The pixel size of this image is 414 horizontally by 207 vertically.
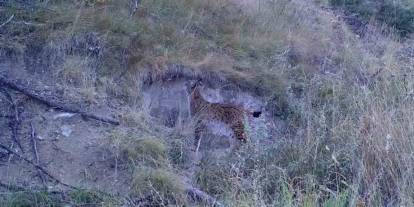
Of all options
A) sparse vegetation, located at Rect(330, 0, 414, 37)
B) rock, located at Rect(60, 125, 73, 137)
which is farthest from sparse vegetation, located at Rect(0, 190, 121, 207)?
sparse vegetation, located at Rect(330, 0, 414, 37)

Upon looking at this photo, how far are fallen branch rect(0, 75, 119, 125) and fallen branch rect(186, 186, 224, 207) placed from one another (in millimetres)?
1067

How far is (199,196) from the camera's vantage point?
4.23 meters

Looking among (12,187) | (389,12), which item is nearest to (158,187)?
(12,187)

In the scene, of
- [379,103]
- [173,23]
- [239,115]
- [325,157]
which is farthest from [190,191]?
[173,23]

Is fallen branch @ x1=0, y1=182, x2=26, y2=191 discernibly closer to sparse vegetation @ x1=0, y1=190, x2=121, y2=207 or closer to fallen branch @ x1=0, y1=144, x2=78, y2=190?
sparse vegetation @ x1=0, y1=190, x2=121, y2=207

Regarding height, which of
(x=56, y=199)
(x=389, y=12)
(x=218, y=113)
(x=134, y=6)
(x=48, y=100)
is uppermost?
(x=134, y=6)

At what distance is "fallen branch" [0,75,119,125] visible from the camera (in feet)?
16.1

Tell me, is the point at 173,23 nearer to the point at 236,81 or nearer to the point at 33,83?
the point at 236,81

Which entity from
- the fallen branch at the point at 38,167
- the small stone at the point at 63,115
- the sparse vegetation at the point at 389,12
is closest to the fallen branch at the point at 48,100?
the small stone at the point at 63,115

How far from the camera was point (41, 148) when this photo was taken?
14.8 ft

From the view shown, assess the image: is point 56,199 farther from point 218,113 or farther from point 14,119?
point 218,113

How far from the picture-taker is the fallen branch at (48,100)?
4.90 meters

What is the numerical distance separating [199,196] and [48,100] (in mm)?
1690

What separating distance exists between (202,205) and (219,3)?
3.54 metres
